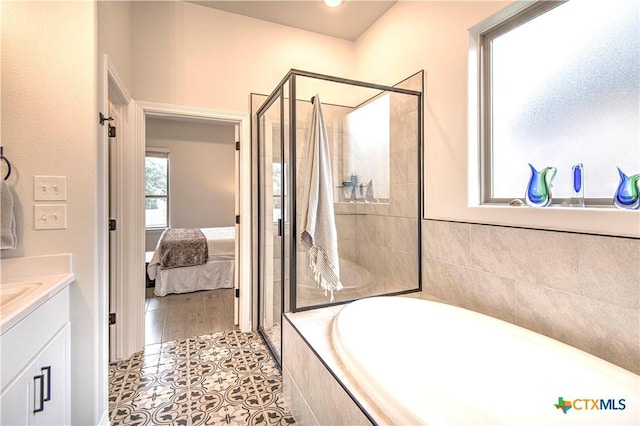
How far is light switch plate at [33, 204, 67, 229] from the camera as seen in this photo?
53.9 inches

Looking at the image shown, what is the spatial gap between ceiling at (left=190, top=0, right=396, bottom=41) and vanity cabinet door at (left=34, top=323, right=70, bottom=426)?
8.75 ft

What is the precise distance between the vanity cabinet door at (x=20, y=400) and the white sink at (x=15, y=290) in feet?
0.87

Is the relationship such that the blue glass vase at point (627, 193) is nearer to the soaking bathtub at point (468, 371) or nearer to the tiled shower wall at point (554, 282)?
the tiled shower wall at point (554, 282)

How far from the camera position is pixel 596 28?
4.36ft

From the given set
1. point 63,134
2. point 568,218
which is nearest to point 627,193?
point 568,218

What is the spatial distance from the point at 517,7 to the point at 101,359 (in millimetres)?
2857

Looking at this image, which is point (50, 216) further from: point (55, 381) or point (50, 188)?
point (55, 381)

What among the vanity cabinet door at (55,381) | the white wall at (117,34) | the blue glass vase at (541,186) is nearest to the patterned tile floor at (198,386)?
the vanity cabinet door at (55,381)

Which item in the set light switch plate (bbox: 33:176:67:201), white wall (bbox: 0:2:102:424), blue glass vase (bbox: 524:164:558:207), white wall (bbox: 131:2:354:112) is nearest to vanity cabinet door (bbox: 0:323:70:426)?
white wall (bbox: 0:2:102:424)

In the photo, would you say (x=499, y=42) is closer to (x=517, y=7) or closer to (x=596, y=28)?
(x=517, y=7)

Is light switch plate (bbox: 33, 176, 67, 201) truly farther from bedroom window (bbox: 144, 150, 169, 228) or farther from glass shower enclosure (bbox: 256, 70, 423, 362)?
bedroom window (bbox: 144, 150, 169, 228)

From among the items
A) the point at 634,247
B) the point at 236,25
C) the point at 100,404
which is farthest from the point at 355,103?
the point at 100,404

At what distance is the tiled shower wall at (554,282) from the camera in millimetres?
1128

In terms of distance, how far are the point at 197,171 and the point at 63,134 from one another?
4.60 meters
